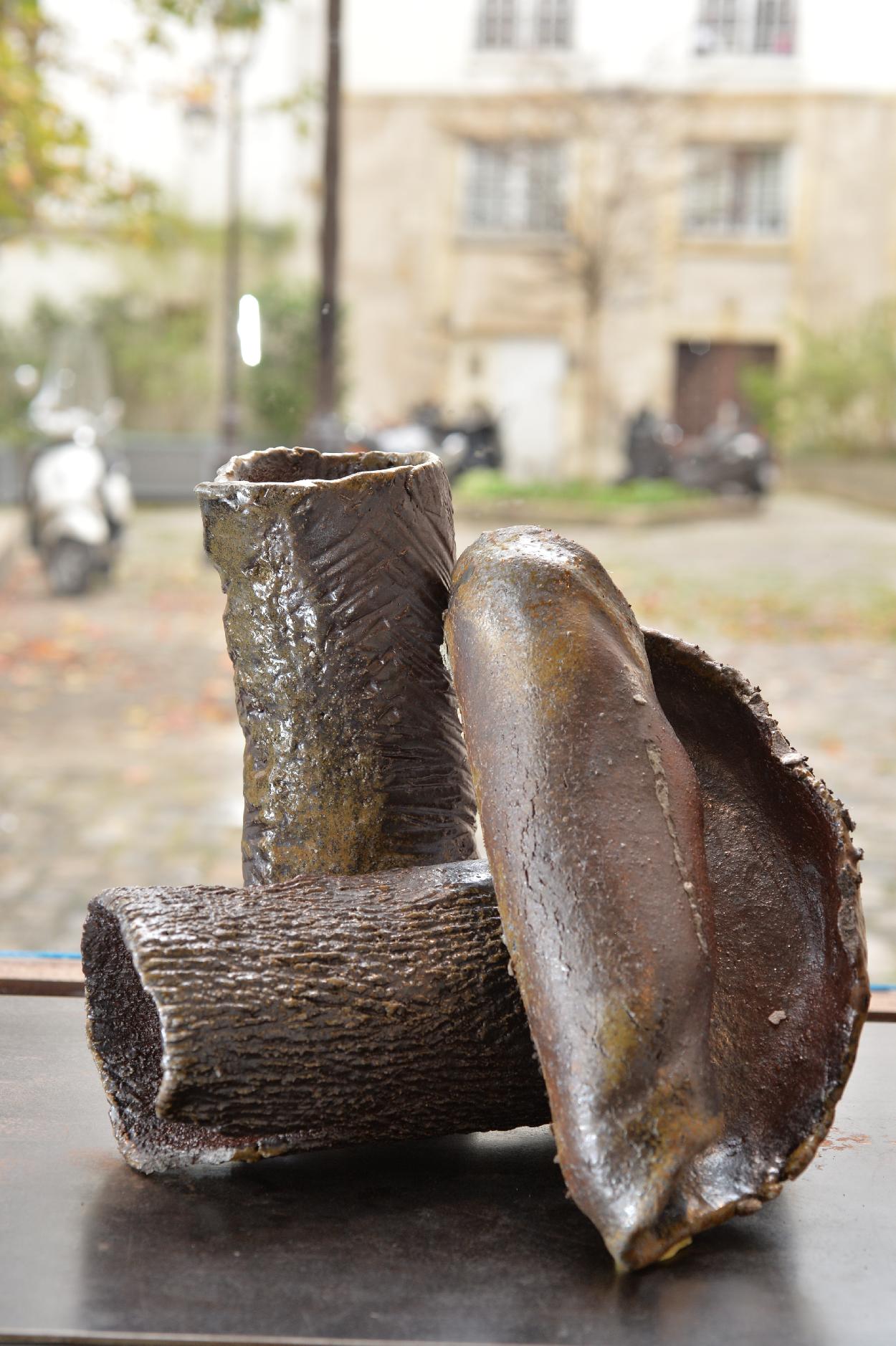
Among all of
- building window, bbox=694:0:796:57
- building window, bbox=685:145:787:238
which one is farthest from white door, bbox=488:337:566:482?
building window, bbox=694:0:796:57

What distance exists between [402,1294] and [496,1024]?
0.19 m

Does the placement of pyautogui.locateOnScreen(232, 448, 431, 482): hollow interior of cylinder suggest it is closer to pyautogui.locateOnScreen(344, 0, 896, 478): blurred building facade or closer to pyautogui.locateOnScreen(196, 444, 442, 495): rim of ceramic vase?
pyautogui.locateOnScreen(196, 444, 442, 495): rim of ceramic vase

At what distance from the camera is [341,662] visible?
1121 mm

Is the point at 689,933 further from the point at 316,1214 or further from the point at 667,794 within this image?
the point at 316,1214

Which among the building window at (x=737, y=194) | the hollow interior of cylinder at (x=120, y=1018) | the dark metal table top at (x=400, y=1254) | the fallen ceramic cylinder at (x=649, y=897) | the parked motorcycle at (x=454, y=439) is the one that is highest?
the building window at (x=737, y=194)

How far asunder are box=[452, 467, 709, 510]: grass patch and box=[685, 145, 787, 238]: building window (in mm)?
3918

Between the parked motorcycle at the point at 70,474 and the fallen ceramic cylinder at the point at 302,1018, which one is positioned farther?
the parked motorcycle at the point at 70,474

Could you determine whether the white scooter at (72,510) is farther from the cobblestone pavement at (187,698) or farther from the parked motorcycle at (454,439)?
the parked motorcycle at (454,439)

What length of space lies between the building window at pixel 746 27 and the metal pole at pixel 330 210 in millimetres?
11558

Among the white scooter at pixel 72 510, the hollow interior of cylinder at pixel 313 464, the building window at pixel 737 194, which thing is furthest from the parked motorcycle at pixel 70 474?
the building window at pixel 737 194

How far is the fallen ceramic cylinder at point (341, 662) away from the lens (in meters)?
1.10

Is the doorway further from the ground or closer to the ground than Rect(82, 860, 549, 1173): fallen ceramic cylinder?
closer to the ground

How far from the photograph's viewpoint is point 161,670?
5492 millimetres

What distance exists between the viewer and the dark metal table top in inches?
33.0
